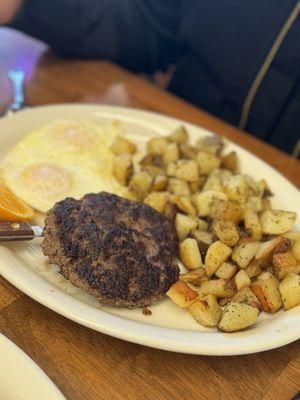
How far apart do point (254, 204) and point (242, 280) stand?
325mm

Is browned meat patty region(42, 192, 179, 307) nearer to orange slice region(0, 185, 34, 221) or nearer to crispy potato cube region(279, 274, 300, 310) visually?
orange slice region(0, 185, 34, 221)

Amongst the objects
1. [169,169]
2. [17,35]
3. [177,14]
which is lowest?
[17,35]

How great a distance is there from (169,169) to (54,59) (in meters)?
0.96

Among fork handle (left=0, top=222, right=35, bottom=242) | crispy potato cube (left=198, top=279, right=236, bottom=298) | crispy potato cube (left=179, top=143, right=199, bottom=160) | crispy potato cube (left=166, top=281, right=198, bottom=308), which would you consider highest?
crispy potato cube (left=179, top=143, right=199, bottom=160)

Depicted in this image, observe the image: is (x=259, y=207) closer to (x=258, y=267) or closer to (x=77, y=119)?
(x=258, y=267)

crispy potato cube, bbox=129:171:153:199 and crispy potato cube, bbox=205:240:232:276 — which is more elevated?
crispy potato cube, bbox=205:240:232:276

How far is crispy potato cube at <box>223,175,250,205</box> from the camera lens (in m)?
1.45

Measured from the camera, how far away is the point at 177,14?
230cm

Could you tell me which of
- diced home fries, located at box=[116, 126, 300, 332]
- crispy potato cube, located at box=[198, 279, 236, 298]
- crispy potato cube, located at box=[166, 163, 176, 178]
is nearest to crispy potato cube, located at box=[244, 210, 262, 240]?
diced home fries, located at box=[116, 126, 300, 332]

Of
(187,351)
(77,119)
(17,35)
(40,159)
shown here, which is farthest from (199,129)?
(17,35)

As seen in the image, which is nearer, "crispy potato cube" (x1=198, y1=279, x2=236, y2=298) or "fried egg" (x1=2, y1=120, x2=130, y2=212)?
"crispy potato cube" (x1=198, y1=279, x2=236, y2=298)

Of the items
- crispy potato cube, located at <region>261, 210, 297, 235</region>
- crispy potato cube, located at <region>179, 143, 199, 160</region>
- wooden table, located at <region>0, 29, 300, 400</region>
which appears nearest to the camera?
wooden table, located at <region>0, 29, 300, 400</region>

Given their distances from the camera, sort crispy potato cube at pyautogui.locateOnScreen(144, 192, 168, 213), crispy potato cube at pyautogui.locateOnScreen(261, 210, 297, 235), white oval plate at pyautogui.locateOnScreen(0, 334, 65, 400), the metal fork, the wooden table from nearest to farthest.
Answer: white oval plate at pyautogui.locateOnScreen(0, 334, 65, 400) < the wooden table < crispy potato cube at pyautogui.locateOnScreen(261, 210, 297, 235) < crispy potato cube at pyautogui.locateOnScreen(144, 192, 168, 213) < the metal fork

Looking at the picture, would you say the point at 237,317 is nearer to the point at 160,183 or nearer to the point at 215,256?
the point at 215,256
